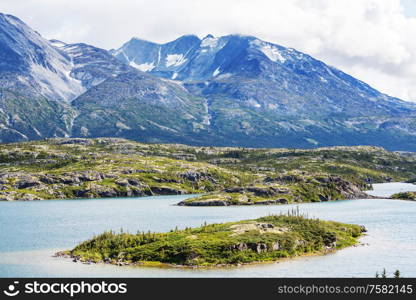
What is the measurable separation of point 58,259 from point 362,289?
75621mm

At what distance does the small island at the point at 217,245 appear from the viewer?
430 feet

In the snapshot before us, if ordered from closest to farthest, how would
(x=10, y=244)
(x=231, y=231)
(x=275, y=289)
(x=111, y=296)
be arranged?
(x=111, y=296), (x=275, y=289), (x=231, y=231), (x=10, y=244)

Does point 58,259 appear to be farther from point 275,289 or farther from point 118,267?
point 275,289

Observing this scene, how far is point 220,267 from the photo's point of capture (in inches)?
4973

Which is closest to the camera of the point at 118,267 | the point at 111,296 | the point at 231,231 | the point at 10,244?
the point at 111,296

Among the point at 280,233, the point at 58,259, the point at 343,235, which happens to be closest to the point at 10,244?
the point at 58,259

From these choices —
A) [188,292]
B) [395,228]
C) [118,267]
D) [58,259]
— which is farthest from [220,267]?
[395,228]

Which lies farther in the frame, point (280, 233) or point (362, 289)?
point (280, 233)

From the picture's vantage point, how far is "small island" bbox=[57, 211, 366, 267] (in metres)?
131

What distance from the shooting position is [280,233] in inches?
A: 5842

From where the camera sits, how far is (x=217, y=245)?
13512 centimetres

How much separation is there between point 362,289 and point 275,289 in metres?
12.8

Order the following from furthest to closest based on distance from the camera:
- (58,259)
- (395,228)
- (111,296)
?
(395,228) < (58,259) < (111,296)

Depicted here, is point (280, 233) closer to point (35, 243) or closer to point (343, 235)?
point (343, 235)
